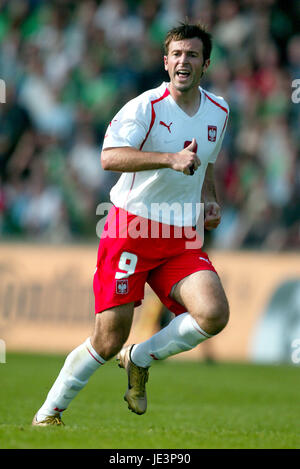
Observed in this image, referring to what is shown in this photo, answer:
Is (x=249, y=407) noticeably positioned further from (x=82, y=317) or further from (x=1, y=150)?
(x=1, y=150)

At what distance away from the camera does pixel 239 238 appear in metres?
14.4

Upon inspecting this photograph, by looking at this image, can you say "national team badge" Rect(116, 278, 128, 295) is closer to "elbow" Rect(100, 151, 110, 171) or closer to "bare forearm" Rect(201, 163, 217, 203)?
"elbow" Rect(100, 151, 110, 171)

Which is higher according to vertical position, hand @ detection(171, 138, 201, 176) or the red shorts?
hand @ detection(171, 138, 201, 176)

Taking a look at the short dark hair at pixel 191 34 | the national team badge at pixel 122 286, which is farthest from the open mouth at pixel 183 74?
the national team badge at pixel 122 286

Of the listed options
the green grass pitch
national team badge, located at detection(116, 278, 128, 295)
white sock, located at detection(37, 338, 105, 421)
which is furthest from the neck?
the green grass pitch

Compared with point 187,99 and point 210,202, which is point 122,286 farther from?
point 187,99

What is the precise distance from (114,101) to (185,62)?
10.9 metres

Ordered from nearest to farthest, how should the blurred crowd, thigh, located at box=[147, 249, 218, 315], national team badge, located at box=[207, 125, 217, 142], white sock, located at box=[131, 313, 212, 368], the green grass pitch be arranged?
the green grass pitch < white sock, located at box=[131, 313, 212, 368] < thigh, located at box=[147, 249, 218, 315] < national team badge, located at box=[207, 125, 217, 142] < the blurred crowd

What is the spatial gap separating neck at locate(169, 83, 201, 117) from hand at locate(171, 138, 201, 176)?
2.25 ft

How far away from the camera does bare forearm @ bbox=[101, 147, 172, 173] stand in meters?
5.62

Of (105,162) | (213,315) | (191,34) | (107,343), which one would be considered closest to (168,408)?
(107,343)

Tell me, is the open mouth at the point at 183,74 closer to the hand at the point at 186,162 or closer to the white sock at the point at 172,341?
the hand at the point at 186,162
